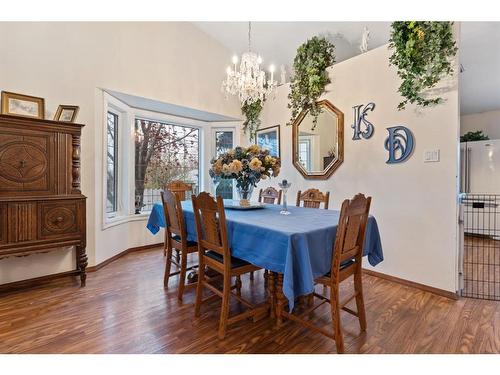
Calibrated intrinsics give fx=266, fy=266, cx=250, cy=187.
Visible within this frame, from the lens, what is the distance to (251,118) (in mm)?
4551

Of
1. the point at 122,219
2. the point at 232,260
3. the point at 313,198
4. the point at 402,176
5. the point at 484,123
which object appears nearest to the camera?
the point at 232,260

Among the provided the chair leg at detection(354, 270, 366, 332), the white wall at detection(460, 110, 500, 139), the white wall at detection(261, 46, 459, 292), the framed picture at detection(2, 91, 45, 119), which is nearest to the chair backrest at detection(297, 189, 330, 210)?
the white wall at detection(261, 46, 459, 292)

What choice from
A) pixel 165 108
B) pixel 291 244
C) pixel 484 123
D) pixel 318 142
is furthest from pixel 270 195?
pixel 484 123

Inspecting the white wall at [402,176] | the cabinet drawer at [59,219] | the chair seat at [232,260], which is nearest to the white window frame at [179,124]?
the cabinet drawer at [59,219]

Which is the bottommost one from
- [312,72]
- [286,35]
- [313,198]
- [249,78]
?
[313,198]

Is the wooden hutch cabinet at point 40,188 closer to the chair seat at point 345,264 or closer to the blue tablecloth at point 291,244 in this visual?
the blue tablecloth at point 291,244

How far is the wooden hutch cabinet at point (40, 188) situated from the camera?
2.27 meters

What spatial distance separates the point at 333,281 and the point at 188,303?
131 centimetres

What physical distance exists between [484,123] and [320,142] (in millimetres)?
4407

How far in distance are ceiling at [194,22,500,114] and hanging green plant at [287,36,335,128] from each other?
0.31 meters

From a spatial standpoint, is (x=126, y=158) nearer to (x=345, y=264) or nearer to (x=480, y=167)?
(x=345, y=264)

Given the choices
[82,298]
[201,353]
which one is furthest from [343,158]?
A: [82,298]

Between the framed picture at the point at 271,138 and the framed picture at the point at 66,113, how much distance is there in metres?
2.49

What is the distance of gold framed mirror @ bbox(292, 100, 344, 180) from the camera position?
333 cm
